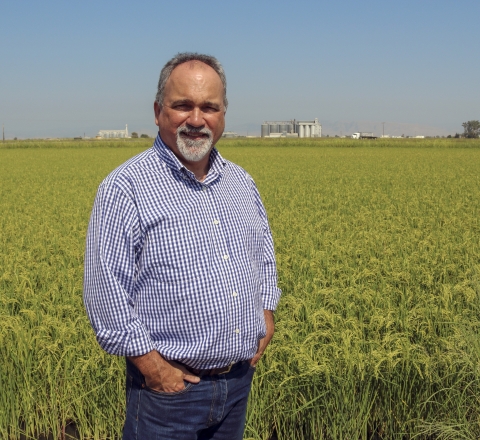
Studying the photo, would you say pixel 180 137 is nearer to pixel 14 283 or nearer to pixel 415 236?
pixel 14 283

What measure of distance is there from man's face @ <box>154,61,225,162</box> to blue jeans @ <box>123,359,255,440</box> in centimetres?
92

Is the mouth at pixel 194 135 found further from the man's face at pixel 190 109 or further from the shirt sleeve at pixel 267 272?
the shirt sleeve at pixel 267 272

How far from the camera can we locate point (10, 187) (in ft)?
62.8

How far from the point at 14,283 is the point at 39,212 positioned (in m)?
7.11

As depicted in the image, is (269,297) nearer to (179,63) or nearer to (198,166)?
(198,166)

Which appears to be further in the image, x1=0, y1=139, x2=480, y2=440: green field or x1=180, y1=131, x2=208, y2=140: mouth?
x1=0, y1=139, x2=480, y2=440: green field

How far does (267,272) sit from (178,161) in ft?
2.57

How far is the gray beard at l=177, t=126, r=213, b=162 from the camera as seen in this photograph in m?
2.41

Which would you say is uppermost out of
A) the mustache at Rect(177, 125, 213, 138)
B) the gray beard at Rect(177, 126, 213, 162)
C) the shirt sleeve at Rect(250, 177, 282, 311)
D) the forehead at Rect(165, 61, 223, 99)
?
the forehead at Rect(165, 61, 223, 99)

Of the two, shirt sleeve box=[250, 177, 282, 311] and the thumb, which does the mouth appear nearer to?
shirt sleeve box=[250, 177, 282, 311]

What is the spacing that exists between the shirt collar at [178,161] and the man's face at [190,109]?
1.2 inches

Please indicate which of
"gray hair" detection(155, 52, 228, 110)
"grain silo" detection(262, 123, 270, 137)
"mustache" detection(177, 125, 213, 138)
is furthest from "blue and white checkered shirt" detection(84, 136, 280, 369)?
"grain silo" detection(262, 123, 270, 137)

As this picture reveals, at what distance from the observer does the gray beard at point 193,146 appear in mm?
2410

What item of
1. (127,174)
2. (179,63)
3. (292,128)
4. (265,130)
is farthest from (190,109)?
(265,130)
